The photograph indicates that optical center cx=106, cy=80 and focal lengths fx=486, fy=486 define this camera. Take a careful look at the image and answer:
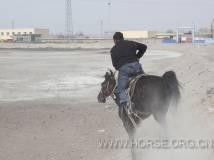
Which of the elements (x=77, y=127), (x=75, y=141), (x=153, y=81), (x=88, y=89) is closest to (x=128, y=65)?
(x=153, y=81)

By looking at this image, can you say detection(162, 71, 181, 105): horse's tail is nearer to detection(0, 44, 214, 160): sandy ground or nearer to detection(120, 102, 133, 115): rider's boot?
detection(120, 102, 133, 115): rider's boot

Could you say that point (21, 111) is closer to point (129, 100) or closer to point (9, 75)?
point (129, 100)

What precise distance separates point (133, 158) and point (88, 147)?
272 centimetres

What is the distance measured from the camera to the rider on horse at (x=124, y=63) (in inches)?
353

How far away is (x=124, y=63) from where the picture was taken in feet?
29.8

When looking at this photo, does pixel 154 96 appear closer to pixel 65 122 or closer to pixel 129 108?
pixel 129 108

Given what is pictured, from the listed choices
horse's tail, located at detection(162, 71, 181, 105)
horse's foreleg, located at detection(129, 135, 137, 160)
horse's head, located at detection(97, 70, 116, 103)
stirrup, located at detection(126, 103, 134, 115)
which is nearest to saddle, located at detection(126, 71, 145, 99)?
stirrup, located at detection(126, 103, 134, 115)

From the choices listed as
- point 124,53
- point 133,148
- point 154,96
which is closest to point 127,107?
point 154,96

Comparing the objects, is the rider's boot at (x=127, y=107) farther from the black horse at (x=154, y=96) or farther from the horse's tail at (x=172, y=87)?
the horse's tail at (x=172, y=87)

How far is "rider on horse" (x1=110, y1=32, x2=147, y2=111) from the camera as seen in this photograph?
8969 mm

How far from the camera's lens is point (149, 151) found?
29.9 feet

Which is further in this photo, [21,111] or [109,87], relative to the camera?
[21,111]

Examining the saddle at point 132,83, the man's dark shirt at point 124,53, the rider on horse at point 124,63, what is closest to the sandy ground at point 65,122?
the rider on horse at point 124,63

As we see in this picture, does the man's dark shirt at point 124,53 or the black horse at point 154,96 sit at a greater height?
the man's dark shirt at point 124,53
